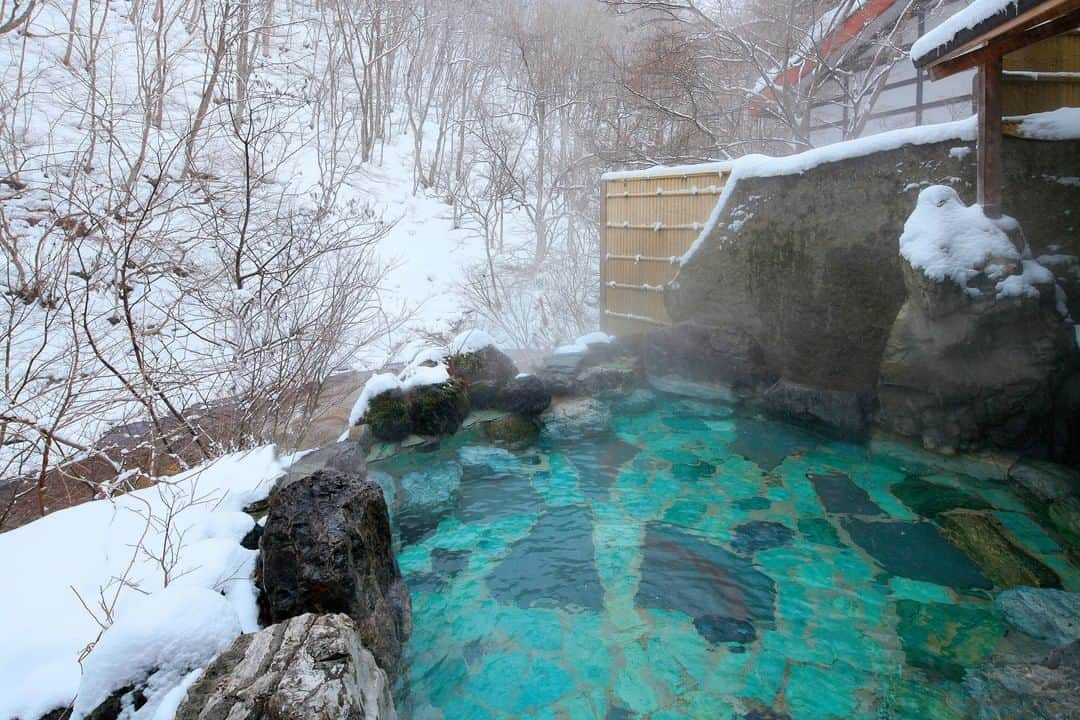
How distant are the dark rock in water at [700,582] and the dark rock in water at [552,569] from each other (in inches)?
14.2

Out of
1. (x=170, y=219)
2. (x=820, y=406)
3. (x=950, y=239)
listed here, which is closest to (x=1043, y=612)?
(x=950, y=239)

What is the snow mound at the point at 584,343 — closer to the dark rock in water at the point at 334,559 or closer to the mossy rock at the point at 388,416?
the mossy rock at the point at 388,416

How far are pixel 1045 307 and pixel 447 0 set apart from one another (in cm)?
1554

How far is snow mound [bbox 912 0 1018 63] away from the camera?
406 cm

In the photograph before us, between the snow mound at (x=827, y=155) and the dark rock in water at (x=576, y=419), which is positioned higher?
the snow mound at (x=827, y=155)

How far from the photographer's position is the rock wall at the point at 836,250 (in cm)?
534

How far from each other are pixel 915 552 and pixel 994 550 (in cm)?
47

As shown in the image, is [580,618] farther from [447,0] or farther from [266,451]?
[447,0]

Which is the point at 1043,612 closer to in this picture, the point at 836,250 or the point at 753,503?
the point at 753,503

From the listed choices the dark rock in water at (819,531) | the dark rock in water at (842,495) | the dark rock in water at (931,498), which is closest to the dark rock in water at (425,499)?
the dark rock in water at (819,531)

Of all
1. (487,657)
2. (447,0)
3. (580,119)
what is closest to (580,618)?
(487,657)

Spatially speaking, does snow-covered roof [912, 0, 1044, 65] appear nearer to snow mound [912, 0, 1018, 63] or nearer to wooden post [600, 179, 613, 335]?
snow mound [912, 0, 1018, 63]

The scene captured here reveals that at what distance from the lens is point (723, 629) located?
3652 mm

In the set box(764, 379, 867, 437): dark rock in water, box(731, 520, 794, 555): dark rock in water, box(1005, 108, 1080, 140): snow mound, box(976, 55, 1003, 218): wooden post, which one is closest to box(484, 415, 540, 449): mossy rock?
box(731, 520, 794, 555): dark rock in water
